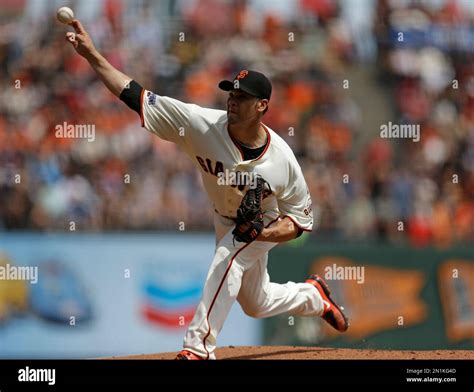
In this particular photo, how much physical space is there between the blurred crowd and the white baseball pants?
398cm

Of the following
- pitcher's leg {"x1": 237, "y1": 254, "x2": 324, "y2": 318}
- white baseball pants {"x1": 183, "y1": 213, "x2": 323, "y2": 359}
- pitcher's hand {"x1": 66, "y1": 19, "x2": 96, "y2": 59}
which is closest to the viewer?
pitcher's hand {"x1": 66, "y1": 19, "x2": 96, "y2": 59}

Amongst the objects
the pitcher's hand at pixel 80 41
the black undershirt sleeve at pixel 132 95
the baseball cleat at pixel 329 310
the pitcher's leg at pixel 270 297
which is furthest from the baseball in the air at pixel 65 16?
the baseball cleat at pixel 329 310

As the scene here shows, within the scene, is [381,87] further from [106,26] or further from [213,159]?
[213,159]

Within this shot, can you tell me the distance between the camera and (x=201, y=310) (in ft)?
25.0

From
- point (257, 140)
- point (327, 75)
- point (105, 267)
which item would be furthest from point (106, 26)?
point (257, 140)

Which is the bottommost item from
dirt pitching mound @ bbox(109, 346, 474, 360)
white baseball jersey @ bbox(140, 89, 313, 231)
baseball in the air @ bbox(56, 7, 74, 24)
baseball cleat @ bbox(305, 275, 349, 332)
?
dirt pitching mound @ bbox(109, 346, 474, 360)

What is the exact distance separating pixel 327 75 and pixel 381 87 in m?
0.83

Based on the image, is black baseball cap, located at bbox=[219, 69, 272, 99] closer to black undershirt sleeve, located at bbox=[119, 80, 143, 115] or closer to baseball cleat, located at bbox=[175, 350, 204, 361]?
black undershirt sleeve, located at bbox=[119, 80, 143, 115]

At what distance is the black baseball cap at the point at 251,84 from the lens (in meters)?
7.49

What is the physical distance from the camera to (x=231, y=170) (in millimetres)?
7621

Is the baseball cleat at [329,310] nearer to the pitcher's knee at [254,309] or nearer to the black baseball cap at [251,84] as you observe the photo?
the pitcher's knee at [254,309]

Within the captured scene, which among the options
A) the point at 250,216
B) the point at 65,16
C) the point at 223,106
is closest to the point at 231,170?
the point at 250,216

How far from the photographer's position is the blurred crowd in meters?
12.6

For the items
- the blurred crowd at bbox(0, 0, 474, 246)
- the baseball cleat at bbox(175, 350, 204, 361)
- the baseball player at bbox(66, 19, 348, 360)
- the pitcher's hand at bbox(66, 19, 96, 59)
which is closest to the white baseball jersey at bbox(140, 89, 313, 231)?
the baseball player at bbox(66, 19, 348, 360)
